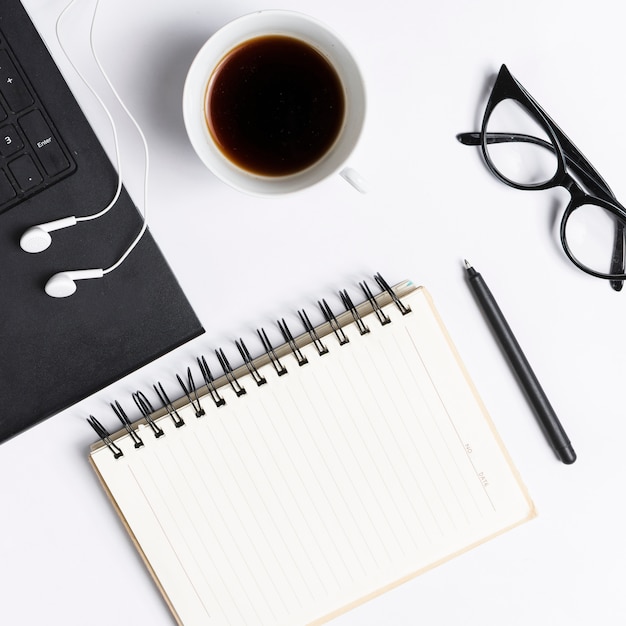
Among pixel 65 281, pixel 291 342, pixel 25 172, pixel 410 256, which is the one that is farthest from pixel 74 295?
pixel 410 256

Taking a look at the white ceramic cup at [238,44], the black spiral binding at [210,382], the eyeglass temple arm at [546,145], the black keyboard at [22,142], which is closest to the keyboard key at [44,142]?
the black keyboard at [22,142]

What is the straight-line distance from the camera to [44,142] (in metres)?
0.60

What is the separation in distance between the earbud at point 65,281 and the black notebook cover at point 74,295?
0.04 ft

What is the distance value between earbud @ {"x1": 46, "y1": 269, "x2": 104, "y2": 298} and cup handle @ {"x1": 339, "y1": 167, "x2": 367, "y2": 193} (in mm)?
266

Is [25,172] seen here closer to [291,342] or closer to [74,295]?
[74,295]

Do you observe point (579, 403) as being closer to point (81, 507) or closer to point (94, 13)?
point (81, 507)

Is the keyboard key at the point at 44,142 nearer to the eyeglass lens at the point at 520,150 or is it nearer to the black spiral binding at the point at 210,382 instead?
the black spiral binding at the point at 210,382

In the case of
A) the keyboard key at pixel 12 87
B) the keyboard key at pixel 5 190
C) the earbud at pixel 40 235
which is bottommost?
the earbud at pixel 40 235

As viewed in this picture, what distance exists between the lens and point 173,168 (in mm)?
672

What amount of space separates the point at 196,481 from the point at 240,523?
0.07 metres

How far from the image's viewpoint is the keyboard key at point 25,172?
591 mm

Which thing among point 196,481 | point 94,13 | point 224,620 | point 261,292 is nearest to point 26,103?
point 94,13

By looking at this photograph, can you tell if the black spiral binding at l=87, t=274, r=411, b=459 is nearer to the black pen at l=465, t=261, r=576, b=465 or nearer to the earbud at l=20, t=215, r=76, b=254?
the black pen at l=465, t=261, r=576, b=465

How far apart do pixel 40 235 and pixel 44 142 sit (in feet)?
0.29
